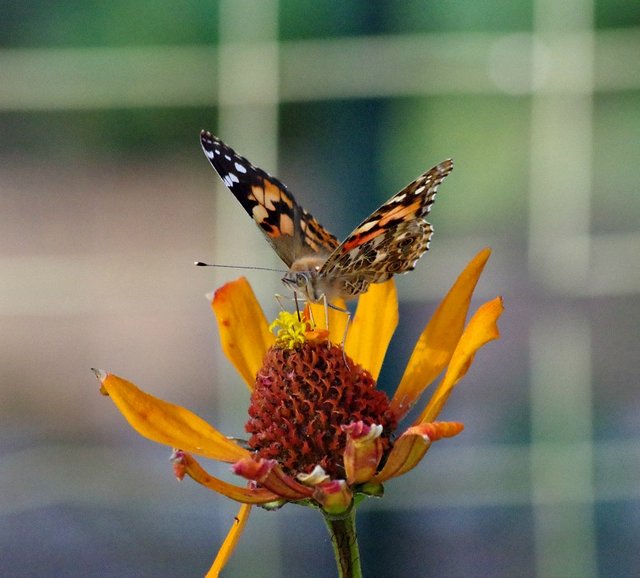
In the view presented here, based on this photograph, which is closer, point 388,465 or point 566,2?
point 388,465

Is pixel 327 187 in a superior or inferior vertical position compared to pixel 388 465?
superior

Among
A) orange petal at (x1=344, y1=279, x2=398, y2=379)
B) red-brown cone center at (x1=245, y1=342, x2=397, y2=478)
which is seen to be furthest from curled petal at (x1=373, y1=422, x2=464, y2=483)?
orange petal at (x1=344, y1=279, x2=398, y2=379)

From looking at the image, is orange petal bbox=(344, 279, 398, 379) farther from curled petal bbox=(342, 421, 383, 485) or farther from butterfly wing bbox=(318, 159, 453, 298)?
curled petal bbox=(342, 421, 383, 485)

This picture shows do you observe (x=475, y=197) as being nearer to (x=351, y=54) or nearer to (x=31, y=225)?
(x=351, y=54)

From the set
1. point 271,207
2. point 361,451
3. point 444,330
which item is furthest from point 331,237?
point 361,451

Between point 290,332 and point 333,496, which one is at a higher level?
point 290,332

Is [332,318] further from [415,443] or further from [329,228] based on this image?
[329,228]

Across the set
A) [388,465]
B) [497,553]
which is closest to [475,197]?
[497,553]
